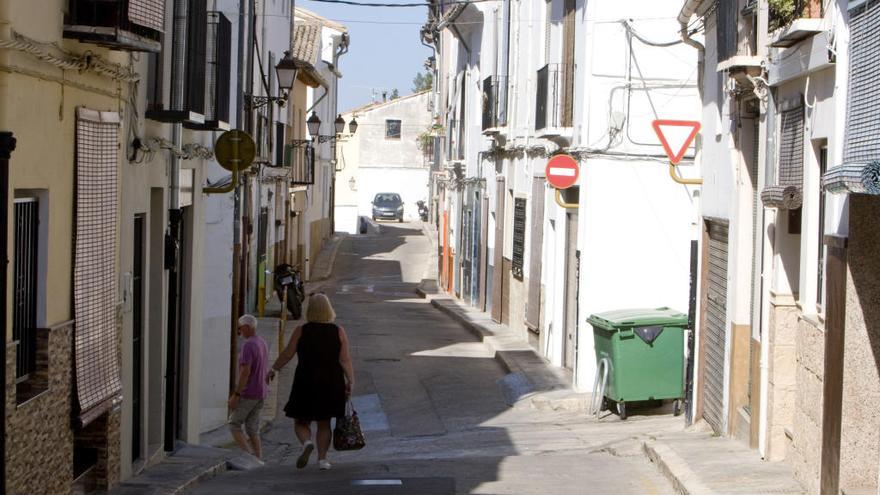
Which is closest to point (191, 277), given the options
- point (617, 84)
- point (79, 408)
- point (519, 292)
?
point (79, 408)

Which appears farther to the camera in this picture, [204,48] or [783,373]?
[204,48]

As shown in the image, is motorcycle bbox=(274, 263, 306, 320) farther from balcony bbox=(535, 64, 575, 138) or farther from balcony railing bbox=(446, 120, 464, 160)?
balcony railing bbox=(446, 120, 464, 160)

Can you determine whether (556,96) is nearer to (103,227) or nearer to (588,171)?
(588,171)

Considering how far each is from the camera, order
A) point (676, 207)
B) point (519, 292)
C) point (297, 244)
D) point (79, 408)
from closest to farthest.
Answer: point (79, 408), point (676, 207), point (519, 292), point (297, 244)

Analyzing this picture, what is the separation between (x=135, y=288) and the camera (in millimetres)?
10500

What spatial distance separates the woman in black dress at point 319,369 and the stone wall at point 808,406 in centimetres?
369

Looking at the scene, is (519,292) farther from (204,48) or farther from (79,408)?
(79,408)

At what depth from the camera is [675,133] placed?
47.0 feet

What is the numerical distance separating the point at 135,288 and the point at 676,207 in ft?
27.2

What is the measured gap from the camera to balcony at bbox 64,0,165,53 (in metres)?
7.91

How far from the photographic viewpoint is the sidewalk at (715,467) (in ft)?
30.0

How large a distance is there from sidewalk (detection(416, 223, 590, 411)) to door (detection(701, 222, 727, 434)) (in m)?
3.34

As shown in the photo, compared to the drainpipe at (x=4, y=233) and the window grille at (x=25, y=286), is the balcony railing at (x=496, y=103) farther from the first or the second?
the drainpipe at (x=4, y=233)

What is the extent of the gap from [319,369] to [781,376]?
3.83 meters
